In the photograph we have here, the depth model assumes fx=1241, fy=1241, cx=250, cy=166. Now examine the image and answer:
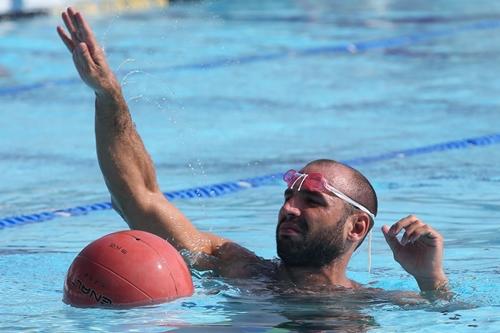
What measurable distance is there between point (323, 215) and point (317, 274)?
22 cm

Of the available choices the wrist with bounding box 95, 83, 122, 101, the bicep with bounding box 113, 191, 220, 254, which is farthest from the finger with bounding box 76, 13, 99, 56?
the bicep with bounding box 113, 191, 220, 254

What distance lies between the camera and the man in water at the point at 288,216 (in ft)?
13.3

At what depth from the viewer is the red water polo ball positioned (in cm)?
380

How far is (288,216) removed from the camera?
399 centimetres

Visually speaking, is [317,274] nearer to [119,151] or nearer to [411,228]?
[411,228]

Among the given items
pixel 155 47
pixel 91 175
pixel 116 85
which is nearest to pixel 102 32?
pixel 155 47

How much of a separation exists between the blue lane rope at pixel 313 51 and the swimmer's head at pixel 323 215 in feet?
21.1

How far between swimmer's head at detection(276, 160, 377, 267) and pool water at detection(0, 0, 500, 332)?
6.8 inches

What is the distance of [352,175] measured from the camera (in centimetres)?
421

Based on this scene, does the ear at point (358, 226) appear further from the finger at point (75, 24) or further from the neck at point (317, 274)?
the finger at point (75, 24)

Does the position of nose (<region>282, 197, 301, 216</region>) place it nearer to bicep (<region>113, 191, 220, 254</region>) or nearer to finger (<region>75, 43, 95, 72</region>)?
bicep (<region>113, 191, 220, 254</region>)

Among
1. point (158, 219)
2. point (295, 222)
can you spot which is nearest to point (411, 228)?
point (295, 222)

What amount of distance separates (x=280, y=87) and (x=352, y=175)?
6.21 m

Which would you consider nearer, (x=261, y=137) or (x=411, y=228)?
(x=411, y=228)
